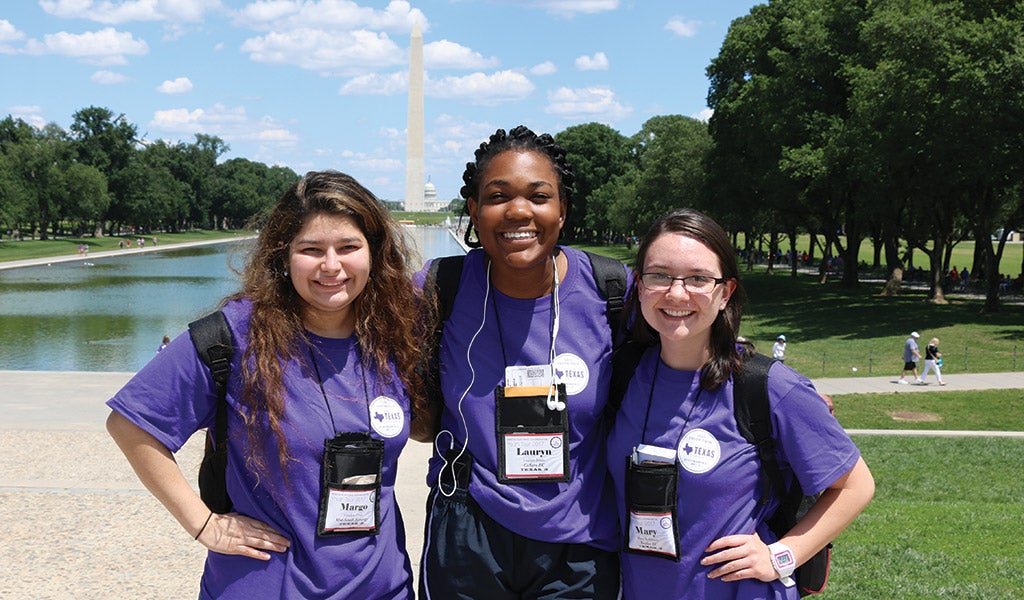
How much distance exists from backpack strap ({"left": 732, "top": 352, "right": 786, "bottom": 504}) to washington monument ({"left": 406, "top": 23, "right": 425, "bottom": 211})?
81306 millimetres

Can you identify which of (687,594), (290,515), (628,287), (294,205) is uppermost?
(294,205)

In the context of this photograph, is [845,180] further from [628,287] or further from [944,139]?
[628,287]

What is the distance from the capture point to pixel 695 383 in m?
2.69

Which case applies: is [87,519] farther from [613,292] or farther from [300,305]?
[613,292]

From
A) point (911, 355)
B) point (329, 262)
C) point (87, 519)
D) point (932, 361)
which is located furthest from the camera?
point (911, 355)

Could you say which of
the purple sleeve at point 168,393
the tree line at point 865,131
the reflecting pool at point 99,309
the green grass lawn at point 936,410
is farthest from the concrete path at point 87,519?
the tree line at point 865,131

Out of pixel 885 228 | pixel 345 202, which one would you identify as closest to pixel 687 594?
pixel 345 202

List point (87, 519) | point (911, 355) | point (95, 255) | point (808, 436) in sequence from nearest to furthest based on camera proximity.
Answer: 1. point (808, 436)
2. point (87, 519)
3. point (911, 355)
4. point (95, 255)

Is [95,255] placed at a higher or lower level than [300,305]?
lower

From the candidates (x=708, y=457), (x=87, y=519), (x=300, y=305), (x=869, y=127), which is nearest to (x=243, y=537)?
(x=300, y=305)

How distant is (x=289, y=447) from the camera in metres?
2.65

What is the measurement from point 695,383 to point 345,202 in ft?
3.97

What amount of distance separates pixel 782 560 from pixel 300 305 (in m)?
1.66

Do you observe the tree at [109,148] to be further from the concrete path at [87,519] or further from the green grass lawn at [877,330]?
the concrete path at [87,519]
